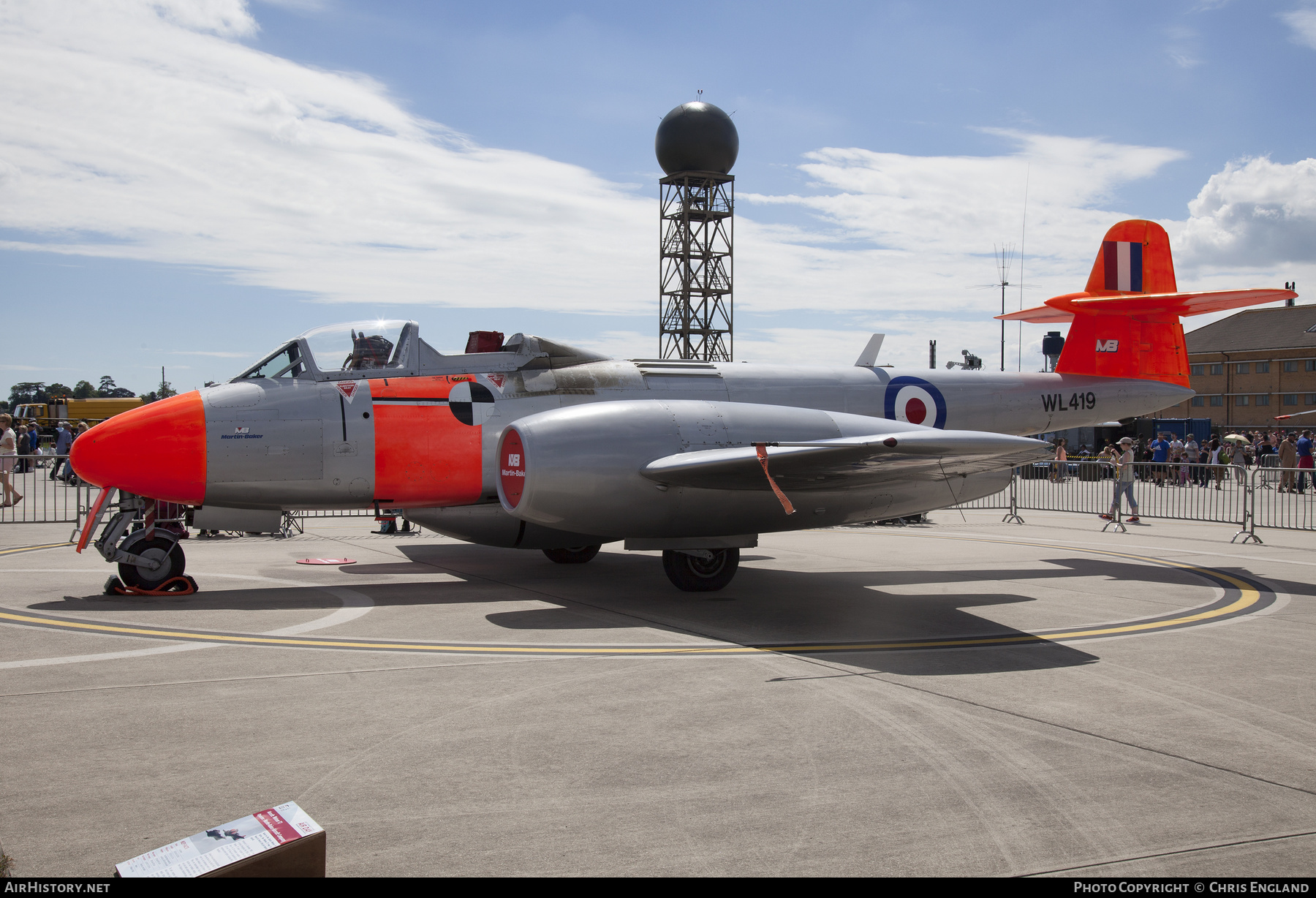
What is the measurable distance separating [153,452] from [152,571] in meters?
1.24

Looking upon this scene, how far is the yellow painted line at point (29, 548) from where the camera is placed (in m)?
12.5

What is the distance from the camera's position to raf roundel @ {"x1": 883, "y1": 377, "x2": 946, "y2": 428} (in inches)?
468

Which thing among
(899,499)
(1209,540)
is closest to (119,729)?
(899,499)

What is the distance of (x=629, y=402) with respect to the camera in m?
9.02

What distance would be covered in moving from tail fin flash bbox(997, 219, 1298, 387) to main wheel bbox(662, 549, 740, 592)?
6648 mm

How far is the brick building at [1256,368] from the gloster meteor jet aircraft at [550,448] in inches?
2344

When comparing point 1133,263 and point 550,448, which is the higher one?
point 1133,263

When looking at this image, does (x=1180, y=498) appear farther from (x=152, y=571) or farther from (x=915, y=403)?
(x=152, y=571)

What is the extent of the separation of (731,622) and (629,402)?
2400 mm

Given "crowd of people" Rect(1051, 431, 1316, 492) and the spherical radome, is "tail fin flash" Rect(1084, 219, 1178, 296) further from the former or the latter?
the spherical radome

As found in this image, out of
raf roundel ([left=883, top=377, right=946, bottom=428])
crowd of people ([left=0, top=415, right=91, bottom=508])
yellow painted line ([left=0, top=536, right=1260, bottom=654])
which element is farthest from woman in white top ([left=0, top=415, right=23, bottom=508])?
raf roundel ([left=883, top=377, right=946, bottom=428])

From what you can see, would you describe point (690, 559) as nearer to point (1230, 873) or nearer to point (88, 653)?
point (88, 653)

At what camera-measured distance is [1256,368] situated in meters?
66.0

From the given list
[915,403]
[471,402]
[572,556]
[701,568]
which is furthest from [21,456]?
[915,403]
